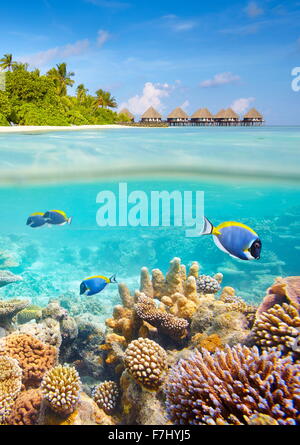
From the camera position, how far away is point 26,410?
371 centimetres

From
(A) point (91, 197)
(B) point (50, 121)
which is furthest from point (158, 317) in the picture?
(B) point (50, 121)

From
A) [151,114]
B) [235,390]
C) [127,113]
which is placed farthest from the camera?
[127,113]

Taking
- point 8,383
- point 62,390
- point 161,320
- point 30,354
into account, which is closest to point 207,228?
point 161,320

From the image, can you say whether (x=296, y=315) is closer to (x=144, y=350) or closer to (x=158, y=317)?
(x=144, y=350)

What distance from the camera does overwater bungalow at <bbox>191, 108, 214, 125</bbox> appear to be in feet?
207

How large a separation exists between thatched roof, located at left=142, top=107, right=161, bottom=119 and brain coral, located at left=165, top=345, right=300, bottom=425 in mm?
64380

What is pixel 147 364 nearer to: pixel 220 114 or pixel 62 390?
pixel 62 390

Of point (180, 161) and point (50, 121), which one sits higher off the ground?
point (50, 121)

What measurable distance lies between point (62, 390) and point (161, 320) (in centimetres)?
167

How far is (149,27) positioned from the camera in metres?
13.5

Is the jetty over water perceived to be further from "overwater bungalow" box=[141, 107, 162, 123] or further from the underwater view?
the underwater view

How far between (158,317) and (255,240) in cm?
232

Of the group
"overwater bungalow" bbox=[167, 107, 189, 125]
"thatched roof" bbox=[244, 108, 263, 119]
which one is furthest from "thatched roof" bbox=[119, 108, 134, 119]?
"thatched roof" bbox=[244, 108, 263, 119]

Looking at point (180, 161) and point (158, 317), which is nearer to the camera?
point (158, 317)
